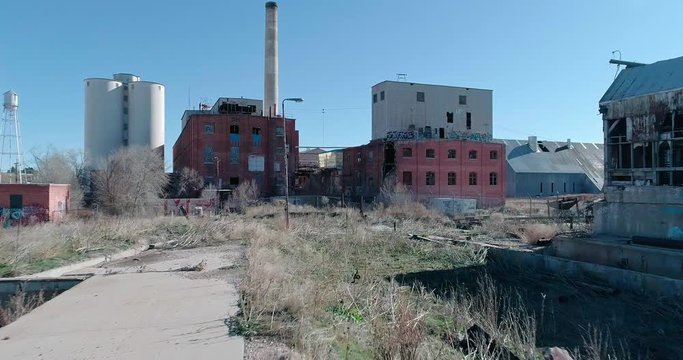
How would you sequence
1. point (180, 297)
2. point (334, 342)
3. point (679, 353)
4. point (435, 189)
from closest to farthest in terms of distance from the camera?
1. point (334, 342)
2. point (180, 297)
3. point (679, 353)
4. point (435, 189)

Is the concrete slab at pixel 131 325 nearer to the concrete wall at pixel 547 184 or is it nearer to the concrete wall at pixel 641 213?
the concrete wall at pixel 641 213

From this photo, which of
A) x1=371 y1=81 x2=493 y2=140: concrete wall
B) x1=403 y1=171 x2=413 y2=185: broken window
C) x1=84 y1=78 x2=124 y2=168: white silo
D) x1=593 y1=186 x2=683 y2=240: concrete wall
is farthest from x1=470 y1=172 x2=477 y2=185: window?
x1=84 y1=78 x2=124 y2=168: white silo

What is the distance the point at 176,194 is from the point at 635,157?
51.3 meters

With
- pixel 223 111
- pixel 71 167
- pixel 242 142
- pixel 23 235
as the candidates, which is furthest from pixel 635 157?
pixel 71 167

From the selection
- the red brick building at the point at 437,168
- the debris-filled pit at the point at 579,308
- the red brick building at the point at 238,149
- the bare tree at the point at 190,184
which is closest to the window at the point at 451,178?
the red brick building at the point at 437,168

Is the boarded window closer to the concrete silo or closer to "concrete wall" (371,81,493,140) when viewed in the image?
"concrete wall" (371,81,493,140)

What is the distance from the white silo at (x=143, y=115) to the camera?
252 feet

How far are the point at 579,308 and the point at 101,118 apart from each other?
75101mm

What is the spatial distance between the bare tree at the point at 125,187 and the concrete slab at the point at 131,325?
3063 cm

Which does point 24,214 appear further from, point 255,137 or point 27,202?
point 255,137

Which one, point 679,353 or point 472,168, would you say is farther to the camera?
point 472,168

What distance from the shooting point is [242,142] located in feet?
208

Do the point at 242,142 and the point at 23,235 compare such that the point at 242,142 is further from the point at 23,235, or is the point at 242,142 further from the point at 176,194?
the point at 23,235

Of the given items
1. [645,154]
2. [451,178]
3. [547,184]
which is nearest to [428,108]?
[451,178]
